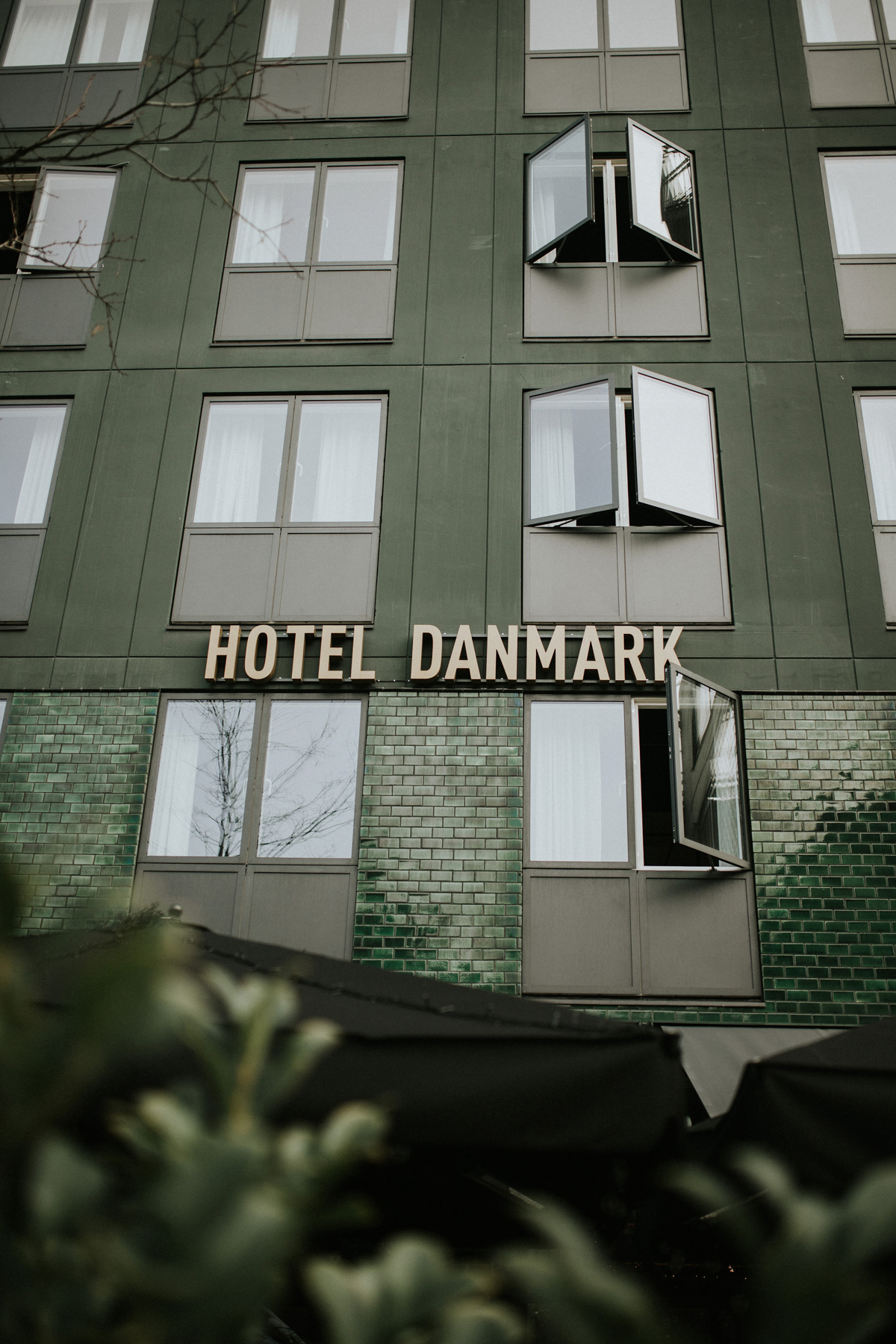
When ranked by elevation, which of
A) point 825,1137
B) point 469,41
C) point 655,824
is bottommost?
point 825,1137

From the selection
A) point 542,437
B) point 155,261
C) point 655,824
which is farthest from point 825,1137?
point 155,261

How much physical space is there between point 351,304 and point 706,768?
6593 mm

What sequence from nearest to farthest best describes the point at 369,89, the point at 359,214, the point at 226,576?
the point at 226,576
the point at 359,214
the point at 369,89

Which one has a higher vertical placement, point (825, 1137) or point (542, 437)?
point (542, 437)

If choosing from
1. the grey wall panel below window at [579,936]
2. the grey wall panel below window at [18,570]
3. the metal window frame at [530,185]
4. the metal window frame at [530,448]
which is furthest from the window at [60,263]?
the grey wall panel below window at [579,936]

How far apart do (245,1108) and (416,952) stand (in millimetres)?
8339

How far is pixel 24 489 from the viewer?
1173 cm

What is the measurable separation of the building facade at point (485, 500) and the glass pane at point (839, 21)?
0.05m

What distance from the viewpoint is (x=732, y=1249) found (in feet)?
17.2

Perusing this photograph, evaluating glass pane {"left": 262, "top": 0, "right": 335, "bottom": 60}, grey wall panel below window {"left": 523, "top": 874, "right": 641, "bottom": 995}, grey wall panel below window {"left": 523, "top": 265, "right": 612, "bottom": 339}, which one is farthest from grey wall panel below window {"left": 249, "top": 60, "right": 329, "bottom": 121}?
grey wall panel below window {"left": 523, "top": 874, "right": 641, "bottom": 995}

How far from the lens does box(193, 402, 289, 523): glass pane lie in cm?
1143

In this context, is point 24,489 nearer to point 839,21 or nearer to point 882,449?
point 882,449

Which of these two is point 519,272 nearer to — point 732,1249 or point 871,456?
point 871,456

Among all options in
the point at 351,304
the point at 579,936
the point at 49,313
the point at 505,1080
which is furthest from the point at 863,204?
the point at 505,1080
